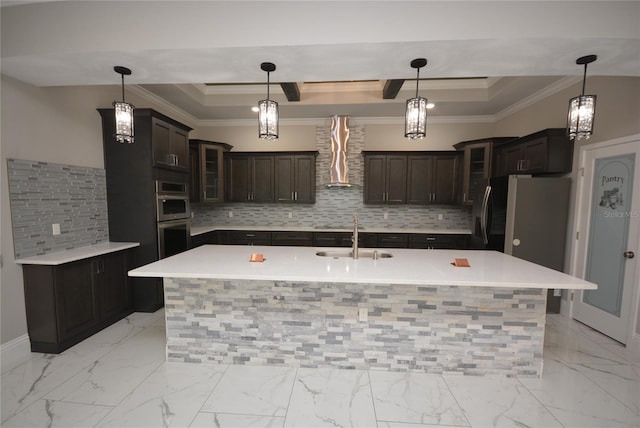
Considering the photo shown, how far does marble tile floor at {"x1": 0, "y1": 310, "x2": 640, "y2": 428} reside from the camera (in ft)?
5.67

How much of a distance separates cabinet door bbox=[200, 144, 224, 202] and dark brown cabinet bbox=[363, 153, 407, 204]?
2546 mm

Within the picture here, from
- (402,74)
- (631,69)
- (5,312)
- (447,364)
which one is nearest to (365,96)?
(402,74)

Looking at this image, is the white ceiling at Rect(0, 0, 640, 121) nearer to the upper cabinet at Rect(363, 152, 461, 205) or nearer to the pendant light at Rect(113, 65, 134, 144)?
the pendant light at Rect(113, 65, 134, 144)

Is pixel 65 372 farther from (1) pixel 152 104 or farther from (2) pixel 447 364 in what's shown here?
(1) pixel 152 104

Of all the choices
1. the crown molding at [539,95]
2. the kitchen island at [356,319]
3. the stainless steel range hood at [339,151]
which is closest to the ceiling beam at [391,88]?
the stainless steel range hood at [339,151]

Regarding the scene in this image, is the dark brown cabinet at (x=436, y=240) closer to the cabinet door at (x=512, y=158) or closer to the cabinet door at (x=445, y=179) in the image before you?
the cabinet door at (x=445, y=179)

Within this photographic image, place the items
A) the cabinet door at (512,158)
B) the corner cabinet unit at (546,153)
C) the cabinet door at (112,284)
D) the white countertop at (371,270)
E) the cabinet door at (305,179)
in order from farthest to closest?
1. the cabinet door at (305,179)
2. the cabinet door at (512,158)
3. the corner cabinet unit at (546,153)
4. the cabinet door at (112,284)
5. the white countertop at (371,270)

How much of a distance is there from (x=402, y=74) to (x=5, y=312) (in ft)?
13.0

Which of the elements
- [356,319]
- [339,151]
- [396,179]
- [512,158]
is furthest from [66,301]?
[512,158]

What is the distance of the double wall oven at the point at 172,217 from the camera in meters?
3.32

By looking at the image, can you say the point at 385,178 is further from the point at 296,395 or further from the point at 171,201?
the point at 296,395

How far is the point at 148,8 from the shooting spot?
6.45ft

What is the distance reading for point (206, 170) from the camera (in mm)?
4660

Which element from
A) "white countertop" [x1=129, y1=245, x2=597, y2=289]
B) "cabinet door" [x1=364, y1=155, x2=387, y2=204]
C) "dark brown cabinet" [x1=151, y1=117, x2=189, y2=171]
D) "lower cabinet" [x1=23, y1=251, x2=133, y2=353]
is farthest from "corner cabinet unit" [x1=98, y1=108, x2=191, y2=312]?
"cabinet door" [x1=364, y1=155, x2=387, y2=204]
